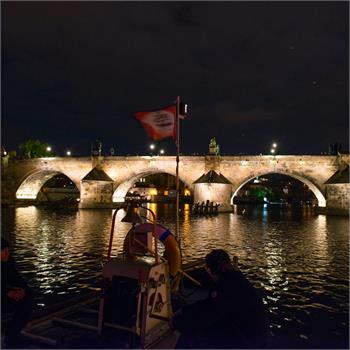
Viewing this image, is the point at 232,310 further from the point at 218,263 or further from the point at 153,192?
the point at 153,192

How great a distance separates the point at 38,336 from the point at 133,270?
1931 millimetres

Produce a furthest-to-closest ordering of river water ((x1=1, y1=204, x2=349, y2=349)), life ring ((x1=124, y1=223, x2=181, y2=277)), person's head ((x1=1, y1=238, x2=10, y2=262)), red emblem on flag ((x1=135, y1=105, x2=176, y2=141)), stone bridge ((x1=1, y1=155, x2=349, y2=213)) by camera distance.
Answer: stone bridge ((x1=1, y1=155, x2=349, y2=213))
red emblem on flag ((x1=135, y1=105, x2=176, y2=141))
river water ((x1=1, y1=204, x2=349, y2=349))
life ring ((x1=124, y1=223, x2=181, y2=277))
person's head ((x1=1, y1=238, x2=10, y2=262))

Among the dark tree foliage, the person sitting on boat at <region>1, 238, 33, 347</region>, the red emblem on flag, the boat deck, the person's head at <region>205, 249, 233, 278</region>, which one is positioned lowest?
the boat deck

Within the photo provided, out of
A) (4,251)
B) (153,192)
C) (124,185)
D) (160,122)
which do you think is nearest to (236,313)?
(4,251)

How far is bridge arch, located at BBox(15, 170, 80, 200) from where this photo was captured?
5700 centimetres

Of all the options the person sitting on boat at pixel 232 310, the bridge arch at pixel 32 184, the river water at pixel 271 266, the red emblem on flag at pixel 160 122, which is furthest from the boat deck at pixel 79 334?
the bridge arch at pixel 32 184

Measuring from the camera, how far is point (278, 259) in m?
15.4

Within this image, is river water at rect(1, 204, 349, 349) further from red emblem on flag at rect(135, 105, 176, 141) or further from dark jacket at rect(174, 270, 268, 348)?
red emblem on flag at rect(135, 105, 176, 141)

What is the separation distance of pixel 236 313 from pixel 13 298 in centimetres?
338

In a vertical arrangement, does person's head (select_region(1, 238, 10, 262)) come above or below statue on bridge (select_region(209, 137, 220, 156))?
below

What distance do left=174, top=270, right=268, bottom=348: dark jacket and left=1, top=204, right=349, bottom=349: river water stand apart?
258cm

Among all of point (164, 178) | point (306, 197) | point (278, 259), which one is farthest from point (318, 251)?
point (306, 197)

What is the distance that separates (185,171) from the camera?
46594 mm

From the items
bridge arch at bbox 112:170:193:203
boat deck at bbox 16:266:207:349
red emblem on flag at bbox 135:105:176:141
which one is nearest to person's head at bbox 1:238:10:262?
boat deck at bbox 16:266:207:349
